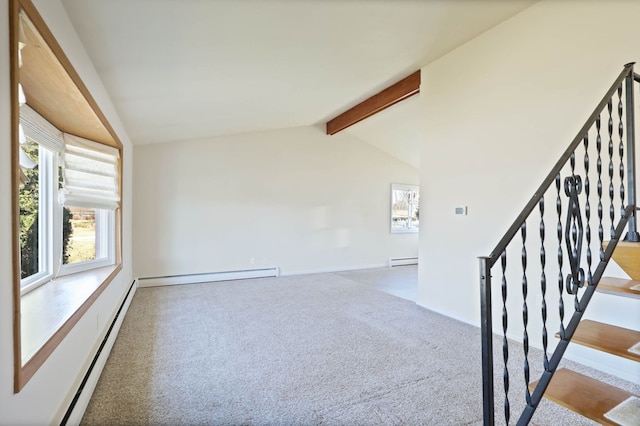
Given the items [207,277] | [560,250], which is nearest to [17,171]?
[560,250]

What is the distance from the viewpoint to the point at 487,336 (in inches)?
56.2

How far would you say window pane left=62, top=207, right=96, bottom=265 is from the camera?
318 cm

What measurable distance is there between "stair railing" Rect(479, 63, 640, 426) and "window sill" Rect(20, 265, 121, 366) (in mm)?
1992

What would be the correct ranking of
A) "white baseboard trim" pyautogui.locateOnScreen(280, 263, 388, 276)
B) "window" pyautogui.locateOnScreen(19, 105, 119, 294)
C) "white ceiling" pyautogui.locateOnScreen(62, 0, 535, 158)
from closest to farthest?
"white ceiling" pyautogui.locateOnScreen(62, 0, 535, 158)
"window" pyautogui.locateOnScreen(19, 105, 119, 294)
"white baseboard trim" pyautogui.locateOnScreen(280, 263, 388, 276)

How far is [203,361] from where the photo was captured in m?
2.63

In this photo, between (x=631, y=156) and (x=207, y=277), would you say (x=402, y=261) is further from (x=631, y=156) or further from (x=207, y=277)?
(x=631, y=156)

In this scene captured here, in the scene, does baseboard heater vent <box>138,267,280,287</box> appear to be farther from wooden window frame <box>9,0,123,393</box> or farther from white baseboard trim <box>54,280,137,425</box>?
wooden window frame <box>9,0,123,393</box>

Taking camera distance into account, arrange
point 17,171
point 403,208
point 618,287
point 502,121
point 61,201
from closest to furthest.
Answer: point 17,171
point 618,287
point 61,201
point 502,121
point 403,208

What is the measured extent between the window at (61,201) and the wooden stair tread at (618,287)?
126 inches

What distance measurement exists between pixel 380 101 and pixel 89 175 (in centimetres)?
378

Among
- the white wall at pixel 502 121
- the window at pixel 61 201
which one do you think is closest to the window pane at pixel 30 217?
the window at pixel 61 201

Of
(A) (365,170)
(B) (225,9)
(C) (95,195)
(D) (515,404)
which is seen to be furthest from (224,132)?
(D) (515,404)

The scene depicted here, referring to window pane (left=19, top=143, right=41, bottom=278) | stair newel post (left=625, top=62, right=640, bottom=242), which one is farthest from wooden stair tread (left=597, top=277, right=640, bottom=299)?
window pane (left=19, top=143, right=41, bottom=278)

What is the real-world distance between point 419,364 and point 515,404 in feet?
2.25
